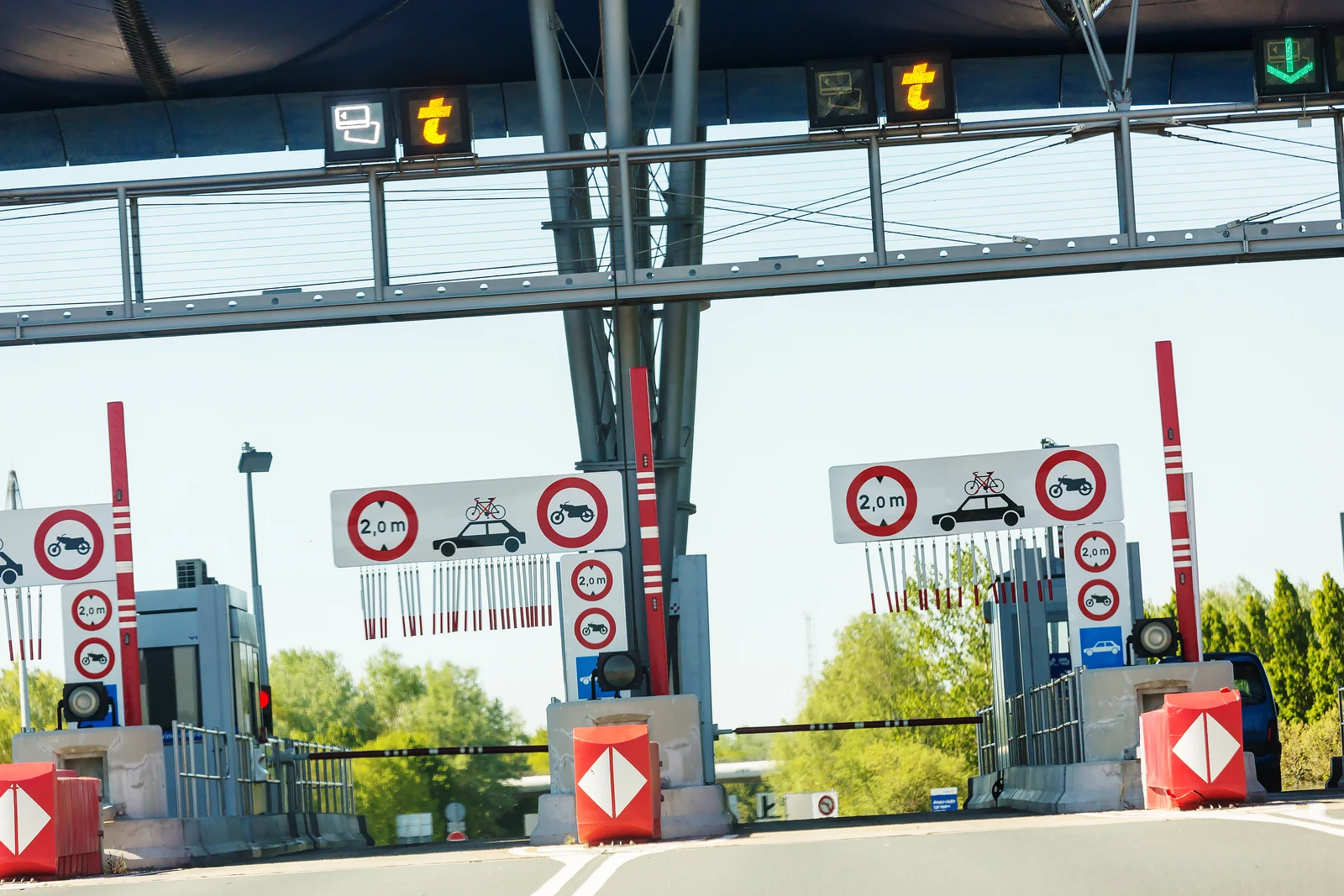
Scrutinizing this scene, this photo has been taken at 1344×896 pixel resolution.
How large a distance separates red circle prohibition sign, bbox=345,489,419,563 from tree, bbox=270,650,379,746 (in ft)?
306

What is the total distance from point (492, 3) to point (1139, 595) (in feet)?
35.2

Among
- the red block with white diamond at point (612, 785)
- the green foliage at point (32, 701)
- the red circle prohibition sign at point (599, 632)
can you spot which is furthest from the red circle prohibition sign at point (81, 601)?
the green foliage at point (32, 701)

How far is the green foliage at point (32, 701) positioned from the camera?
89500 mm

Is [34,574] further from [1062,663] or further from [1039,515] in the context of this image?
[1062,663]

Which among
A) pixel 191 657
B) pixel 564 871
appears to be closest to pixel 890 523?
pixel 191 657

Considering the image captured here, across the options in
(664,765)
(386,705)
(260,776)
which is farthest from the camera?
(386,705)

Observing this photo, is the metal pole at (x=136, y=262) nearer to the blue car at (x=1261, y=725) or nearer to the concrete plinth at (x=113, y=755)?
the concrete plinth at (x=113, y=755)

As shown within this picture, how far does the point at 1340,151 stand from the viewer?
68.6ft

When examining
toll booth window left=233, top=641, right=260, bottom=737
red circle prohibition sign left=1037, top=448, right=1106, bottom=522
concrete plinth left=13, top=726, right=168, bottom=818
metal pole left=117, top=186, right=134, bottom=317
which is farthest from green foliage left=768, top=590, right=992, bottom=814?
concrete plinth left=13, top=726, right=168, bottom=818

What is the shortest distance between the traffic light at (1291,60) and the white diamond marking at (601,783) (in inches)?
432

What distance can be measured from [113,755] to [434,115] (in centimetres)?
754

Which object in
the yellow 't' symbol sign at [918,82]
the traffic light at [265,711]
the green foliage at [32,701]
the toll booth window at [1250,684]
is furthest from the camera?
the green foliage at [32,701]

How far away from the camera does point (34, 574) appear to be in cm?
1995

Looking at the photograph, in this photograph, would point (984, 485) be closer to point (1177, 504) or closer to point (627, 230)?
point (1177, 504)
